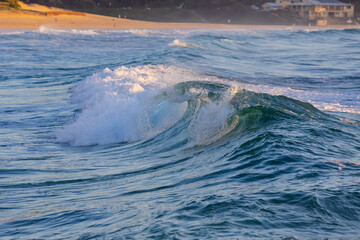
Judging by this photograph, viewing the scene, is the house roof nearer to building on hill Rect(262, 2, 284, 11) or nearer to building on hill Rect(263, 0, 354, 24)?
building on hill Rect(263, 0, 354, 24)

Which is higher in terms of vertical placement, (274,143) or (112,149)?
(274,143)

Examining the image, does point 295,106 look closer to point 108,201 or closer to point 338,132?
point 338,132

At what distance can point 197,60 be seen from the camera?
2541 cm

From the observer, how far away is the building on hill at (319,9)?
311ft

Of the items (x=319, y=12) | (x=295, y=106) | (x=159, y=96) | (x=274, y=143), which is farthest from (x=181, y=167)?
(x=319, y=12)

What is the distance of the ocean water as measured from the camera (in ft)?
15.4

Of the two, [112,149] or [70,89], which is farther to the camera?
[70,89]

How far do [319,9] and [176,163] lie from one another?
93627 millimetres

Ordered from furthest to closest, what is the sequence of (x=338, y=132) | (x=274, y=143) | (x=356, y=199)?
(x=338, y=132) → (x=274, y=143) → (x=356, y=199)

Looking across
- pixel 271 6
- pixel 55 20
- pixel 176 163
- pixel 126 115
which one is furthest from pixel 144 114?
pixel 271 6

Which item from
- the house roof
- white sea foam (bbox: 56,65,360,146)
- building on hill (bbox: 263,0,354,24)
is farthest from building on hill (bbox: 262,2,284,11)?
white sea foam (bbox: 56,65,360,146)

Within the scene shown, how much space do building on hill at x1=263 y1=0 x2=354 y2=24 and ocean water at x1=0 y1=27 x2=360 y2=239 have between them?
272 ft

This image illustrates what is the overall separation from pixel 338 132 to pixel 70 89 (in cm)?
1133

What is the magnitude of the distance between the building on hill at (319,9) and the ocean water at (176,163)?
82.8m
